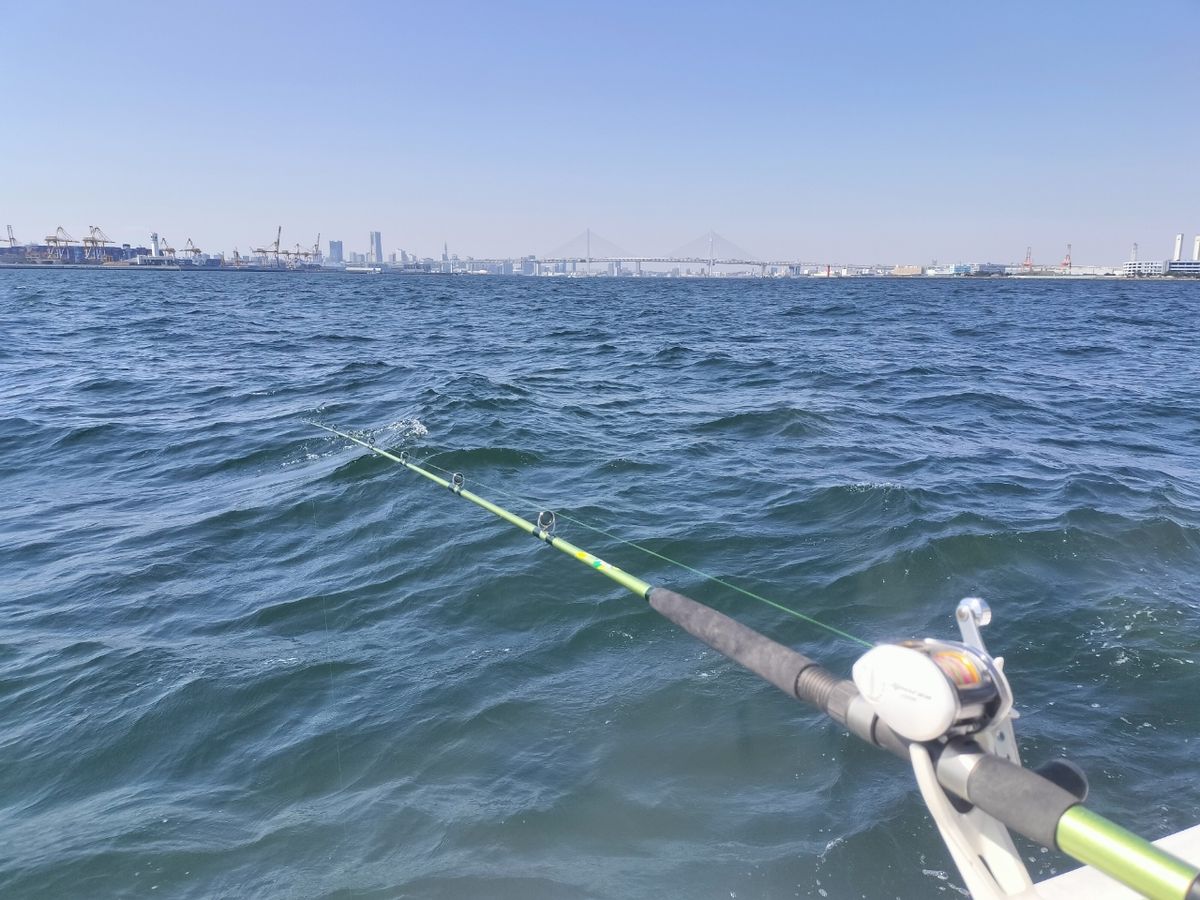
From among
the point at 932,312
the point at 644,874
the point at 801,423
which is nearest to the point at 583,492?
the point at 801,423

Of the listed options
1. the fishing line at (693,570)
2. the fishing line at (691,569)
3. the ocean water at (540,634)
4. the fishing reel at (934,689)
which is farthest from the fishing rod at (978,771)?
the fishing line at (693,570)

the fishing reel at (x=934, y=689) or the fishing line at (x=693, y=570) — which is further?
the fishing line at (x=693, y=570)

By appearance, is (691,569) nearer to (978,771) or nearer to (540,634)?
(540,634)

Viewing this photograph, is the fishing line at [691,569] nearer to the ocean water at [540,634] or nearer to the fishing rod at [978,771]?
the ocean water at [540,634]

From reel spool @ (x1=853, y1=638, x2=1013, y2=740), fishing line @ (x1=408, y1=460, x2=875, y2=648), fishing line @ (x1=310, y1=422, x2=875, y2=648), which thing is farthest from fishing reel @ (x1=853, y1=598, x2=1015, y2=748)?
fishing line @ (x1=408, y1=460, x2=875, y2=648)

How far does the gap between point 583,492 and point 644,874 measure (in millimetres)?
5339

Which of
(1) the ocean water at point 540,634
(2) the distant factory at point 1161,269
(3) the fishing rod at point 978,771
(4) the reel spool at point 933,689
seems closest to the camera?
(3) the fishing rod at point 978,771

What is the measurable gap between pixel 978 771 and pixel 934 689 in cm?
25

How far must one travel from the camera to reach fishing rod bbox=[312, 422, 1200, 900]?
1.54 metres

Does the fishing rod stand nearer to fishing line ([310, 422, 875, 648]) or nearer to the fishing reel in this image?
the fishing reel

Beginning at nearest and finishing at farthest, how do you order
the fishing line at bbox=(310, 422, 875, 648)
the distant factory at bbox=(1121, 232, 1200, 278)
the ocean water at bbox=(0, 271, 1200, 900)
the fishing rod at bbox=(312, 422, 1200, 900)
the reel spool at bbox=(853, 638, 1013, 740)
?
the fishing rod at bbox=(312, 422, 1200, 900), the reel spool at bbox=(853, 638, 1013, 740), the ocean water at bbox=(0, 271, 1200, 900), the fishing line at bbox=(310, 422, 875, 648), the distant factory at bbox=(1121, 232, 1200, 278)

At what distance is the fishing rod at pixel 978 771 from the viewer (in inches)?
60.8

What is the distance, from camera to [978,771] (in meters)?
1.75

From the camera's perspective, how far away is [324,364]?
18.8 metres
